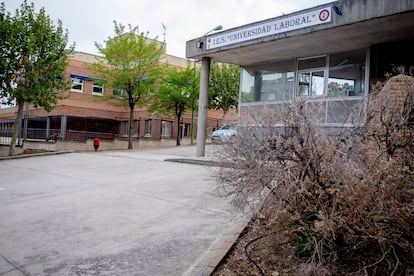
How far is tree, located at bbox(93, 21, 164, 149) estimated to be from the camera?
22.1 meters

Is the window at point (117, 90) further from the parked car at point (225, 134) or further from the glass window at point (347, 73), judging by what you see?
the parked car at point (225, 134)

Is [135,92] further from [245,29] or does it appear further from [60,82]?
[245,29]

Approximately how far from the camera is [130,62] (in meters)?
22.3

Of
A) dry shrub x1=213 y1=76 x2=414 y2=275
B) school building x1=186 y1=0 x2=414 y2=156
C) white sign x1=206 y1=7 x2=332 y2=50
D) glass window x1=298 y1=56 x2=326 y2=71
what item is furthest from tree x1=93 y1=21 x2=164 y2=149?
dry shrub x1=213 y1=76 x2=414 y2=275

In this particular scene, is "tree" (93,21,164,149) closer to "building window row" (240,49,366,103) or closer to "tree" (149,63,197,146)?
"tree" (149,63,197,146)

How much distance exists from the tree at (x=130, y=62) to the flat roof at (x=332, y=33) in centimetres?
911

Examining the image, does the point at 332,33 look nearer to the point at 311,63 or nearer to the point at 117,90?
the point at 311,63

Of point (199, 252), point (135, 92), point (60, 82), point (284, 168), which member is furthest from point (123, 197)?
point (135, 92)

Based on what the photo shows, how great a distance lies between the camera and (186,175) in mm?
10328

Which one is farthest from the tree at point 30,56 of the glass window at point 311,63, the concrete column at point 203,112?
the glass window at point 311,63

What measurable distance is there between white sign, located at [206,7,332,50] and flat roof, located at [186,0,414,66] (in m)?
0.04

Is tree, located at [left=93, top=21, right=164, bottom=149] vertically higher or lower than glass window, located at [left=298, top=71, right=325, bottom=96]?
higher

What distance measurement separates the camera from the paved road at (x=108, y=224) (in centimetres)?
409

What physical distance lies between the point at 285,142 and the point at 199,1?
9412 mm
